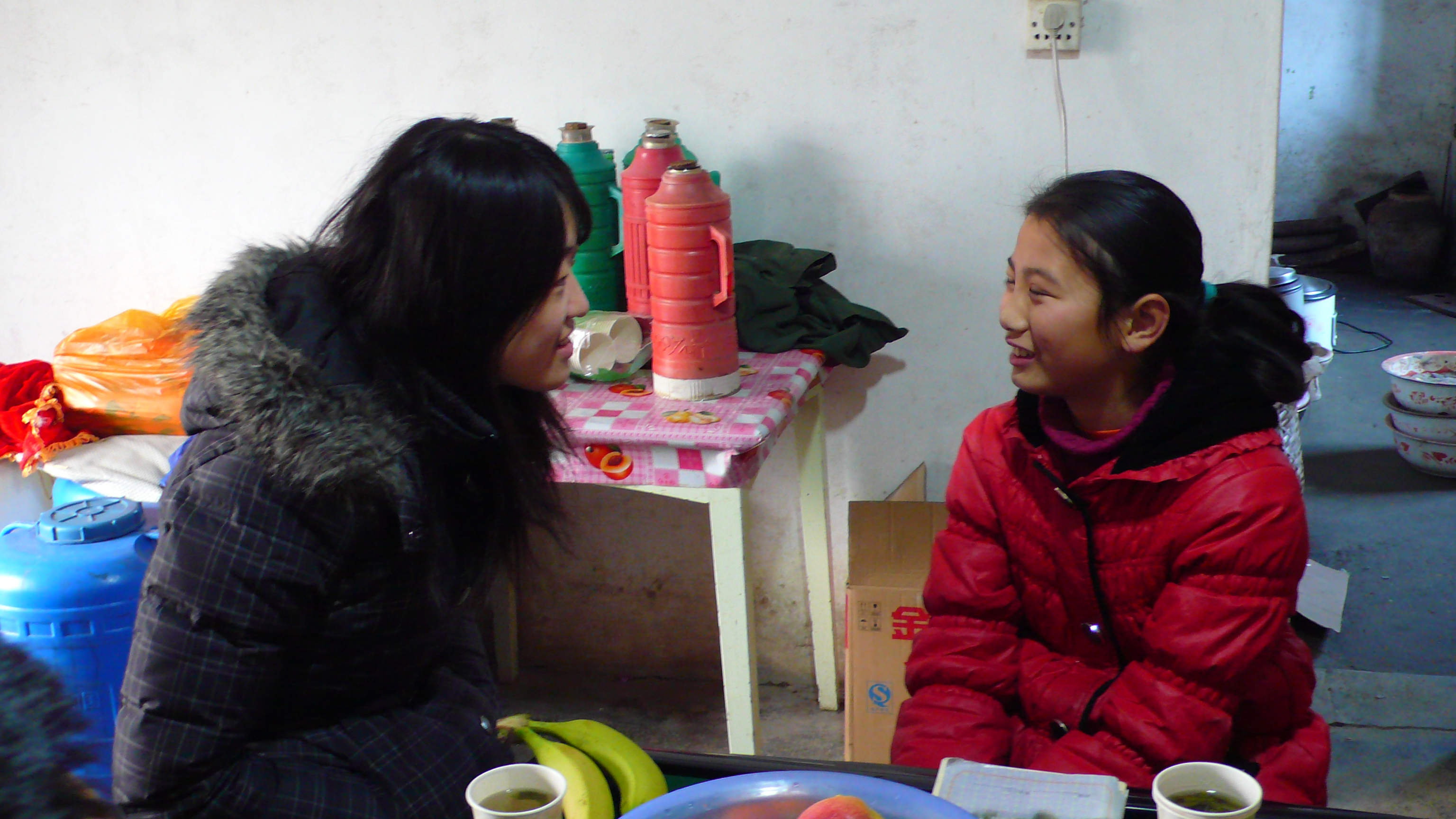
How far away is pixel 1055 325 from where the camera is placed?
1.53 metres

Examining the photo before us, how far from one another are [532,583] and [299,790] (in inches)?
15.2

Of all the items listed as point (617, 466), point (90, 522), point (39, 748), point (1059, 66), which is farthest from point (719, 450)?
point (39, 748)

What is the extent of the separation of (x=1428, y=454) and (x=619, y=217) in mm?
2726

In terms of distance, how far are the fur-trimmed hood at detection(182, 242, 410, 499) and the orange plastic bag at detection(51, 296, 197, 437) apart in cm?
159

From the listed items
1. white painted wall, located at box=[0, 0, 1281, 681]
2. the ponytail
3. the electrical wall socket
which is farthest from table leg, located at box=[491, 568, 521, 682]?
the ponytail

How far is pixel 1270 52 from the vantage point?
2.21 m

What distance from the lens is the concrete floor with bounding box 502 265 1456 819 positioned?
2334 mm

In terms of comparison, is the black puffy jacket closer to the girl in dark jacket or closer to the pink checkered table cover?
the girl in dark jacket

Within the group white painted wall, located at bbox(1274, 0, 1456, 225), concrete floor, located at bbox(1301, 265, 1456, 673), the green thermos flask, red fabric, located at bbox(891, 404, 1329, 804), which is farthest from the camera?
white painted wall, located at bbox(1274, 0, 1456, 225)

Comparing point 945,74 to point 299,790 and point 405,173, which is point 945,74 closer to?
point 405,173

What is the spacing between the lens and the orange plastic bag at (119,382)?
2639mm

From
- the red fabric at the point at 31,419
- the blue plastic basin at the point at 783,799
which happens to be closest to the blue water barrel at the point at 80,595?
the red fabric at the point at 31,419

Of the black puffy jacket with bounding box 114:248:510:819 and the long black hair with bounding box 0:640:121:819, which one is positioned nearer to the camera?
the long black hair with bounding box 0:640:121:819

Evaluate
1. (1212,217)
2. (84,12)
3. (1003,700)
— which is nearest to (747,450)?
(1003,700)
